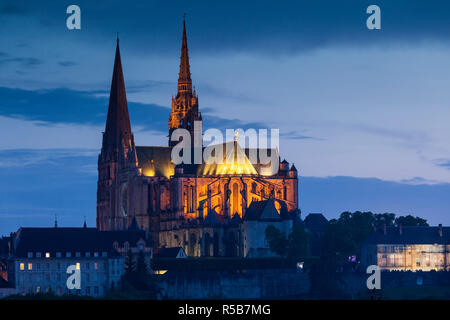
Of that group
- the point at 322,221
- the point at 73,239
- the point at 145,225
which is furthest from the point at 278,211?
the point at 73,239

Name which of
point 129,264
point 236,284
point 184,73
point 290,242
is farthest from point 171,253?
point 184,73

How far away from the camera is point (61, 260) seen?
445ft

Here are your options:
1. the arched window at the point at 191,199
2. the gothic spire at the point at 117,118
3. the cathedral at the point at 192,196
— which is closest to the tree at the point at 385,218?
the cathedral at the point at 192,196

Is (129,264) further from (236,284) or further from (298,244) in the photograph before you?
(298,244)

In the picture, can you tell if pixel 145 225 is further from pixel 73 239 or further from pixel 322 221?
pixel 73 239

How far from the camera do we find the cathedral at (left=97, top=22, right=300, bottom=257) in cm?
16250

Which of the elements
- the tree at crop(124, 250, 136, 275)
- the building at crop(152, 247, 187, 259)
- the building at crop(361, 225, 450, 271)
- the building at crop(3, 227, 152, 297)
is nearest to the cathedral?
the building at crop(152, 247, 187, 259)

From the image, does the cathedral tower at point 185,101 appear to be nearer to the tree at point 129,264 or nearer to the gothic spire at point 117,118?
the gothic spire at point 117,118

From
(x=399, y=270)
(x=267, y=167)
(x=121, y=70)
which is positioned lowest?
(x=399, y=270)

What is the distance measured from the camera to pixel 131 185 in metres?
179

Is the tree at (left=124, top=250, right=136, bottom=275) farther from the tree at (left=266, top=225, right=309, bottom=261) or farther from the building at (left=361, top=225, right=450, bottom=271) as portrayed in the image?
the building at (left=361, top=225, right=450, bottom=271)

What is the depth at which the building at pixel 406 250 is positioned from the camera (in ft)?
498

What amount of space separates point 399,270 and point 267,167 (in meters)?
35.1
